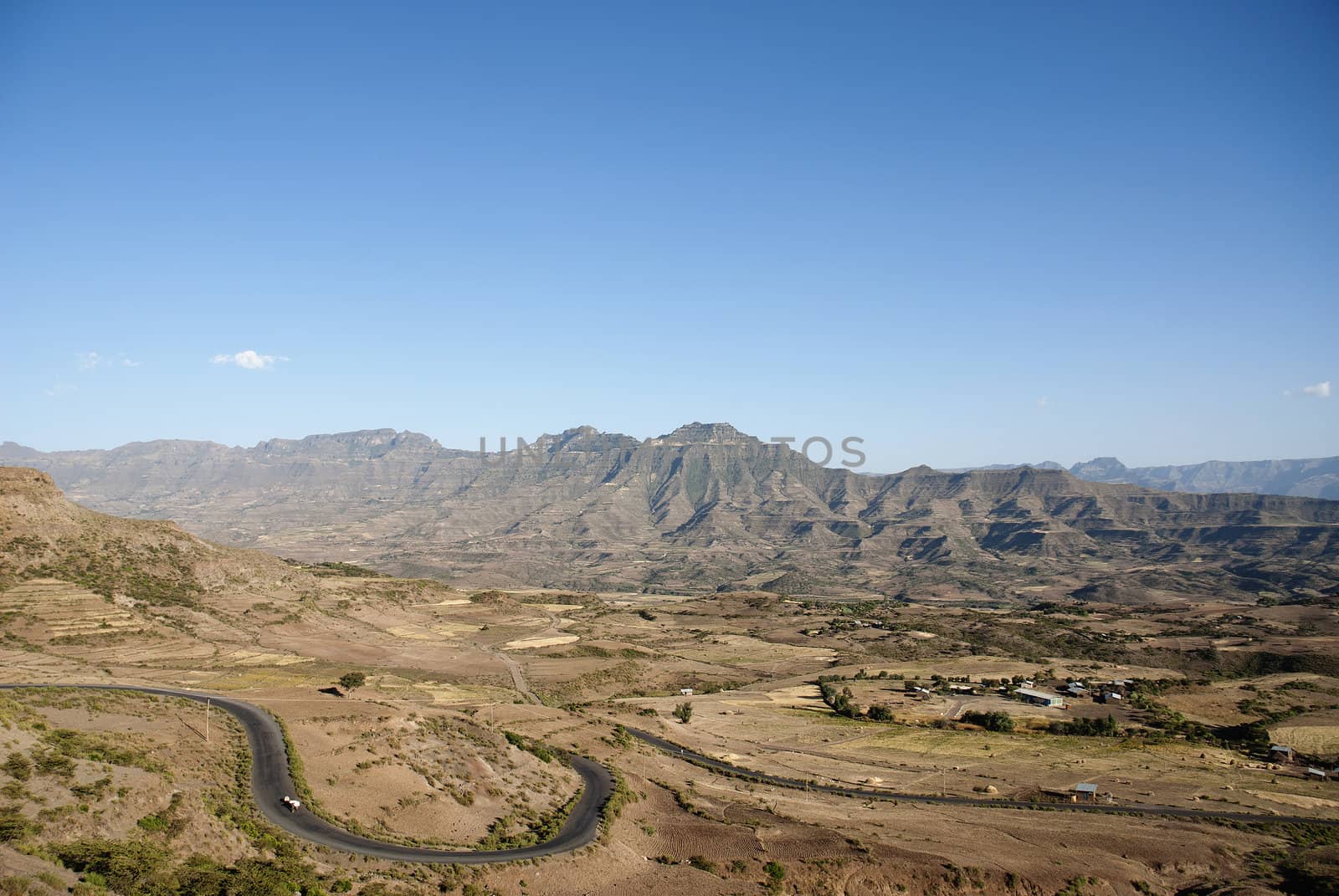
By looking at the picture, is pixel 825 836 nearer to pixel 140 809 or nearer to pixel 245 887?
pixel 245 887

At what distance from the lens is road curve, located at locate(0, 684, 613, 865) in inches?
1692

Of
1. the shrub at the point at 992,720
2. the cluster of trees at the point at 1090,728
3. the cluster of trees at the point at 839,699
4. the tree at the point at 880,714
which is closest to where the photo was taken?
the cluster of trees at the point at 1090,728

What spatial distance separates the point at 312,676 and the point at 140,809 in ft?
189

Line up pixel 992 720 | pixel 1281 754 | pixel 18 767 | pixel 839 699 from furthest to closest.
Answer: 1. pixel 839 699
2. pixel 992 720
3. pixel 1281 754
4. pixel 18 767

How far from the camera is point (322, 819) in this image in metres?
45.0

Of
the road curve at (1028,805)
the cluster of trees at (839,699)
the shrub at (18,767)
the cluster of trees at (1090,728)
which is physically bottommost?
the cluster of trees at (839,699)

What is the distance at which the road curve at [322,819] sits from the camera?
4297cm

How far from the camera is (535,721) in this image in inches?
3086

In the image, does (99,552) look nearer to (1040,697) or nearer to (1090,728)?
(1040,697)

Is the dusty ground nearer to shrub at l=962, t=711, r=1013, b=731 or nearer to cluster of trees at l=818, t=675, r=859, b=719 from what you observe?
cluster of trees at l=818, t=675, r=859, b=719

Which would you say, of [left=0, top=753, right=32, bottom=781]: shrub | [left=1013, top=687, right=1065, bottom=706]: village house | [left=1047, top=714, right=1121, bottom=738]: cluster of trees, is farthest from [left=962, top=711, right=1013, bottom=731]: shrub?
[left=0, top=753, right=32, bottom=781]: shrub

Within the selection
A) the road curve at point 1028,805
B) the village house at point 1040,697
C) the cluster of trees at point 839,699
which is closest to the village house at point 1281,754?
the road curve at point 1028,805

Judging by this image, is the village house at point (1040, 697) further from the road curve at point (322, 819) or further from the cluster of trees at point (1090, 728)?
the road curve at point (322, 819)

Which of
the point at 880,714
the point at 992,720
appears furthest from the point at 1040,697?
the point at 880,714
